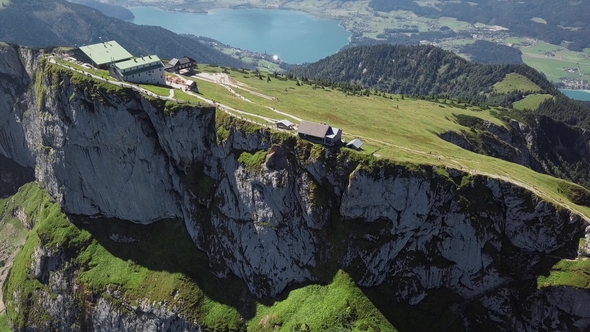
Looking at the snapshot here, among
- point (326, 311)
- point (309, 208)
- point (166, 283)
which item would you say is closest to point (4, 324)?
point (166, 283)

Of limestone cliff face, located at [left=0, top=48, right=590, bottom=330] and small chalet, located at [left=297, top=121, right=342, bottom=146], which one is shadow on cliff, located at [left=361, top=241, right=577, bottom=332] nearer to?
limestone cliff face, located at [left=0, top=48, right=590, bottom=330]

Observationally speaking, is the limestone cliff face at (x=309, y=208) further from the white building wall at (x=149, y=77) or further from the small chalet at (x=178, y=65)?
the small chalet at (x=178, y=65)

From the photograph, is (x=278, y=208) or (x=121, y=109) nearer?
(x=278, y=208)

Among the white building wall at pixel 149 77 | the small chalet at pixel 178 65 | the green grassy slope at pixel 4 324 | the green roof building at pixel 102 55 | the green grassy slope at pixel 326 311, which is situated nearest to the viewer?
the green grassy slope at pixel 326 311

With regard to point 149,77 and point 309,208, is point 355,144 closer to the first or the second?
point 309,208

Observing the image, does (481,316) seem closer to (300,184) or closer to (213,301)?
(300,184)

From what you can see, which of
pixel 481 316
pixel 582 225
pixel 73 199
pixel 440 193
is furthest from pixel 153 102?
pixel 582 225

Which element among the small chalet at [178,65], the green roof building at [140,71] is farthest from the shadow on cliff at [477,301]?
the small chalet at [178,65]
